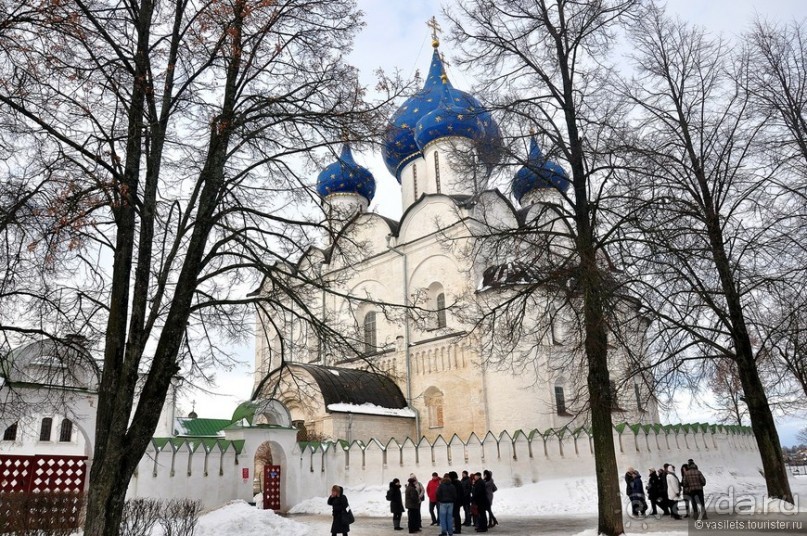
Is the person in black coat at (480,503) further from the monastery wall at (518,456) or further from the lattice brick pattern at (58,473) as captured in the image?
the lattice brick pattern at (58,473)

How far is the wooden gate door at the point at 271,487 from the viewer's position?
1811 centimetres

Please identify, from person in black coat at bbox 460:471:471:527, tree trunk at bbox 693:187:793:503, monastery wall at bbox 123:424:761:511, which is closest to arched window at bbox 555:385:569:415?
monastery wall at bbox 123:424:761:511

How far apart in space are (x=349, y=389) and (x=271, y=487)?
6.20 metres

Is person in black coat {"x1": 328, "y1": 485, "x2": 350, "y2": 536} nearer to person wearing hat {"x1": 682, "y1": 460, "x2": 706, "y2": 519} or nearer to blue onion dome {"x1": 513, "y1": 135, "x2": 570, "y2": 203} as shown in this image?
blue onion dome {"x1": 513, "y1": 135, "x2": 570, "y2": 203}

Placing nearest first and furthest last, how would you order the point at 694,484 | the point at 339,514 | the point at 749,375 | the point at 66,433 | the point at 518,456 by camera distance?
the point at 339,514 → the point at 749,375 → the point at 694,484 → the point at 518,456 → the point at 66,433

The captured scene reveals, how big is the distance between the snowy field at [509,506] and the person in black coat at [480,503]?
0.30m

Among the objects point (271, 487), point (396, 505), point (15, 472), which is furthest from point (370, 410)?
point (15, 472)

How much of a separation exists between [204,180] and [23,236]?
8.21ft

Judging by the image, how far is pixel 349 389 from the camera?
23.9 m

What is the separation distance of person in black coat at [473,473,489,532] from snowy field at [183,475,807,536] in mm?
300

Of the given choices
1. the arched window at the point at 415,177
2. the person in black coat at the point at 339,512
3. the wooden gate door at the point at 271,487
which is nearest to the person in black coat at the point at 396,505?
the person in black coat at the point at 339,512

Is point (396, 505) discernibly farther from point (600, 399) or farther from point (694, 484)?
point (600, 399)

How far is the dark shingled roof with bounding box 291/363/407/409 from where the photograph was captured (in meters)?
22.9

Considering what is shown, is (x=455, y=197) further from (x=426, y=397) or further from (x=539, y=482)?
(x=539, y=482)
